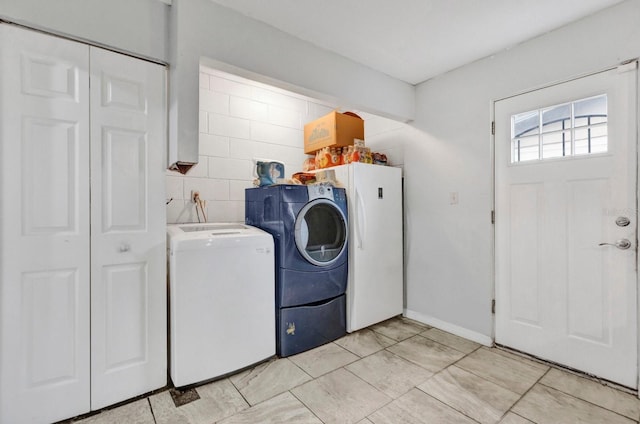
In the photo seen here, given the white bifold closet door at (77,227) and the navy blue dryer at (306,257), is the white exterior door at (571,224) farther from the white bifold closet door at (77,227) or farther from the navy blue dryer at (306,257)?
the white bifold closet door at (77,227)

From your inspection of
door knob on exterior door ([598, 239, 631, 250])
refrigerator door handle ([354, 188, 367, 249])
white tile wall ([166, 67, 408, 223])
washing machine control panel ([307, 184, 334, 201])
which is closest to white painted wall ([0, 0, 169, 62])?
white tile wall ([166, 67, 408, 223])

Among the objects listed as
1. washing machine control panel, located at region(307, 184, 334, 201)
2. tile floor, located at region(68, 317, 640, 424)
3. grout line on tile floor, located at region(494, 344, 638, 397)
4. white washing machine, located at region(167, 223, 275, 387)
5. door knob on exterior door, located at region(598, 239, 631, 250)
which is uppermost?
washing machine control panel, located at region(307, 184, 334, 201)

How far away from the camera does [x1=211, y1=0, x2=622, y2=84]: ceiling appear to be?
184 centimetres

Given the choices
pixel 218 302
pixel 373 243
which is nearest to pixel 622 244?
pixel 373 243

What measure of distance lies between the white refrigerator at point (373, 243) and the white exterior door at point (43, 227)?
74.7 inches

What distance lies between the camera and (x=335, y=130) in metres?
2.91

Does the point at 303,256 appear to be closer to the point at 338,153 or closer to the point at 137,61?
the point at 338,153

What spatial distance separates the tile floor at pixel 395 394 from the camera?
162cm

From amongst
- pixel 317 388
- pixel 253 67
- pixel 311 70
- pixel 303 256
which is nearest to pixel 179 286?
pixel 303 256

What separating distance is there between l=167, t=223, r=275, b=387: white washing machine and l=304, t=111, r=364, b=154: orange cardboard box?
1.29m

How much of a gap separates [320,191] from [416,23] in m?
1.37

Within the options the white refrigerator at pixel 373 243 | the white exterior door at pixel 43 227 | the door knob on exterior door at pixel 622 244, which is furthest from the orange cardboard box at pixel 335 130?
the door knob on exterior door at pixel 622 244

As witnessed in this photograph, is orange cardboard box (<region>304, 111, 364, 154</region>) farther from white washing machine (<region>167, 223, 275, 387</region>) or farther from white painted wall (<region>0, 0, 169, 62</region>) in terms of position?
white painted wall (<region>0, 0, 169, 62</region>)

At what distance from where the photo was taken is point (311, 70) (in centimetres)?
226
